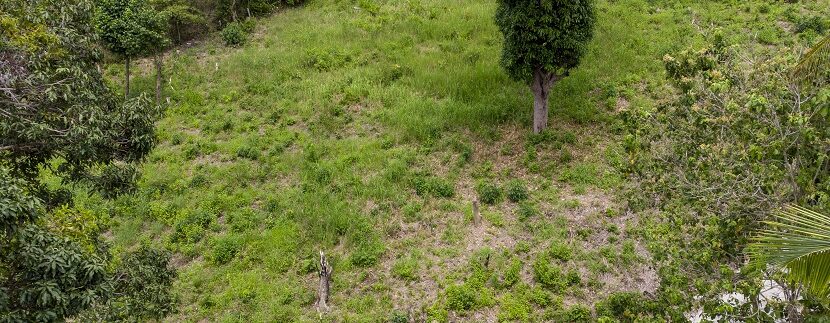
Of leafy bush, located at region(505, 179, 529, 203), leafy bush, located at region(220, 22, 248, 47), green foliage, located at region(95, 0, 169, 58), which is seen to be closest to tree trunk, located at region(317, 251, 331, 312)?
leafy bush, located at region(505, 179, 529, 203)

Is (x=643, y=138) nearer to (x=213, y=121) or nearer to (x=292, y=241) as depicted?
(x=292, y=241)

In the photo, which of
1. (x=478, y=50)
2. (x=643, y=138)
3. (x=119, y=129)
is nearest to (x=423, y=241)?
(x=643, y=138)

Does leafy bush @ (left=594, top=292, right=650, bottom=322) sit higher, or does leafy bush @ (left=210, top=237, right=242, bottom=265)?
leafy bush @ (left=594, top=292, right=650, bottom=322)

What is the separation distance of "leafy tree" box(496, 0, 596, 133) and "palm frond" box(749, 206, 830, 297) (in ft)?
32.2

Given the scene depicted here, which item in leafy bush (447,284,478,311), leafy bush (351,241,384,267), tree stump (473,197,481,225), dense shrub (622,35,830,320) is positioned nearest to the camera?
dense shrub (622,35,830,320)

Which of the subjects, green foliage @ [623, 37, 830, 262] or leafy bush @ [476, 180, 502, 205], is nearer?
green foliage @ [623, 37, 830, 262]

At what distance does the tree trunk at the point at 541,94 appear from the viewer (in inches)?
610

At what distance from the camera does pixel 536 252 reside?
508 inches

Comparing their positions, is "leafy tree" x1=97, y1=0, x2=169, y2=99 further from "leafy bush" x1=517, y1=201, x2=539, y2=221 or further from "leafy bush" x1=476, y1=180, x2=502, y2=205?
"leafy bush" x1=517, y1=201, x2=539, y2=221

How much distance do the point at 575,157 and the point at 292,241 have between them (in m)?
7.56

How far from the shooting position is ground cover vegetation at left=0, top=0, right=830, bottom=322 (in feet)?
24.0

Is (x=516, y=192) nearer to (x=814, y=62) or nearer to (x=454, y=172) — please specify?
(x=454, y=172)

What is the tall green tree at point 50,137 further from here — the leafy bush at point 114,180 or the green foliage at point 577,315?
the green foliage at point 577,315

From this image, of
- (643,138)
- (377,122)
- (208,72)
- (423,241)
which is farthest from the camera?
(208,72)
